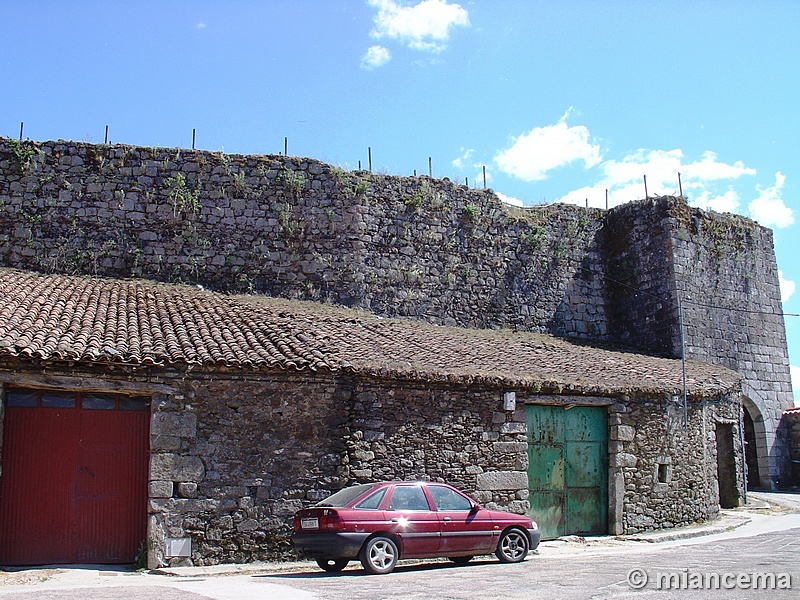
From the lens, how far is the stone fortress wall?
57.8 feet

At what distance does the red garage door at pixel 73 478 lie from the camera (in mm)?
11172

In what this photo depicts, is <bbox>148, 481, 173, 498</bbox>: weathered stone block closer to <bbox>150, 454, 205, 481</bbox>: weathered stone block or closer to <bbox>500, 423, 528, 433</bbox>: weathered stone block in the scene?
<bbox>150, 454, 205, 481</bbox>: weathered stone block

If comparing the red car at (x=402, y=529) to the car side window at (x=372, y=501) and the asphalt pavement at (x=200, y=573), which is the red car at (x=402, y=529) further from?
the asphalt pavement at (x=200, y=573)

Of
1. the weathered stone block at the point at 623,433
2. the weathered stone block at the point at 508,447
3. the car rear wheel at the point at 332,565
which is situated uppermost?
the weathered stone block at the point at 623,433

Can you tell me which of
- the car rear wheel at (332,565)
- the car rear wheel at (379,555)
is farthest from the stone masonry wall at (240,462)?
the car rear wheel at (379,555)

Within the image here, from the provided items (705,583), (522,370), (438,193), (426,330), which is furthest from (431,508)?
(438,193)

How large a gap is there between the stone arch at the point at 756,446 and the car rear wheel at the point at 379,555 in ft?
47.8

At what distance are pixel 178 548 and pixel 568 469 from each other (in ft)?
24.1

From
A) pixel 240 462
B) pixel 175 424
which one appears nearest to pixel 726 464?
pixel 240 462

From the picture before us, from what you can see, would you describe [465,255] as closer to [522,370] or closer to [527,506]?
[522,370]

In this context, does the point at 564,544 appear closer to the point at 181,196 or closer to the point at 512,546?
the point at 512,546

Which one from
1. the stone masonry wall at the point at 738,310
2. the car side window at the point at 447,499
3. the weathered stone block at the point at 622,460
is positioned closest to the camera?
the car side window at the point at 447,499

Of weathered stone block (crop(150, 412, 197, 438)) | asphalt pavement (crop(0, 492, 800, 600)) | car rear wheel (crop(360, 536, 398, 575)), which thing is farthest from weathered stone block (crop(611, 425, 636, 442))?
weathered stone block (crop(150, 412, 197, 438))

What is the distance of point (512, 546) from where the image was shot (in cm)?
1143
